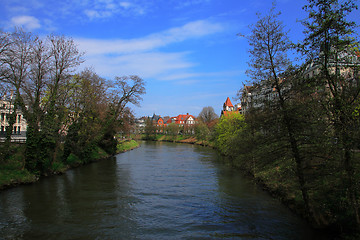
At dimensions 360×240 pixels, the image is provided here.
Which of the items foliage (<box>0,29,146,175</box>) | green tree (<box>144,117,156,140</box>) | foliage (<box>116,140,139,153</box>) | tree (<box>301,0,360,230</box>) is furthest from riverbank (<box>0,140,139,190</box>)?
green tree (<box>144,117,156,140</box>)

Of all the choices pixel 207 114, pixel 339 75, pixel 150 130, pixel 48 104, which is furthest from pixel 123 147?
pixel 207 114

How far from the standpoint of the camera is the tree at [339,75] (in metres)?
8.73

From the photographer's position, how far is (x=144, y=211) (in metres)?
14.6

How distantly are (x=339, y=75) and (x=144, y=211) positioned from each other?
37.1 feet

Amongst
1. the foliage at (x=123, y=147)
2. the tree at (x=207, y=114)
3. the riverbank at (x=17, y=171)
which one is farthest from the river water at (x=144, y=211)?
the tree at (x=207, y=114)

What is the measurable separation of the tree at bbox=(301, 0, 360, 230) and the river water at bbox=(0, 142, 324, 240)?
3932 mm

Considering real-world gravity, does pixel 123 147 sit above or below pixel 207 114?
below

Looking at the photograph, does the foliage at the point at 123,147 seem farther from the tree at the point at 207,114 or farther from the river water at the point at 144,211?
the tree at the point at 207,114

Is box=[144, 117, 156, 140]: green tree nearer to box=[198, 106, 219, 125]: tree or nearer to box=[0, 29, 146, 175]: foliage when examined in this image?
box=[198, 106, 219, 125]: tree

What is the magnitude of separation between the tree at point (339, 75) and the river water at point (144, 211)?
393cm

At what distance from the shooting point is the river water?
11.6 metres

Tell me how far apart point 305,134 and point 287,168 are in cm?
183

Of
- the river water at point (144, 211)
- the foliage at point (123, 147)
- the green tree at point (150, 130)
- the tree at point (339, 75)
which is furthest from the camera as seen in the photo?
the green tree at point (150, 130)

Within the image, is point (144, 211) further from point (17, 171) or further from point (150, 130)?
point (150, 130)
